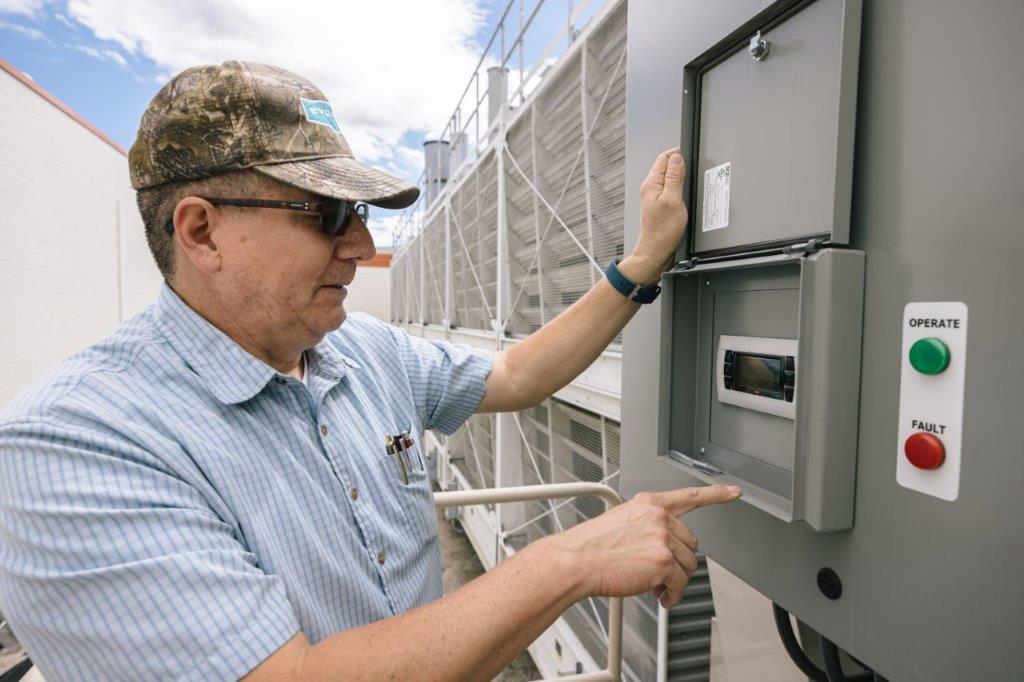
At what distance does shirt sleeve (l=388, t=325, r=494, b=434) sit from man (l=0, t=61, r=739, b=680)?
0.44ft

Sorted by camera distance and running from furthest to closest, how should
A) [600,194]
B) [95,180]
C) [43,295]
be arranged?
A: [95,180] → [43,295] → [600,194]

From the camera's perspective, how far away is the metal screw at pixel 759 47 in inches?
35.0

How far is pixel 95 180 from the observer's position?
7.23 meters

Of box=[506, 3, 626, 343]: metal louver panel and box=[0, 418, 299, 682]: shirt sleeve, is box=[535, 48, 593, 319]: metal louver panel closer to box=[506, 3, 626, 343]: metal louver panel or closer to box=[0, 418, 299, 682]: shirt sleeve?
box=[506, 3, 626, 343]: metal louver panel

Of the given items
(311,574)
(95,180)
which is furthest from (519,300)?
(95,180)

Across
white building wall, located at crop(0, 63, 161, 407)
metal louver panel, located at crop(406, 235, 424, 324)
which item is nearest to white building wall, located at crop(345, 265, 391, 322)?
metal louver panel, located at crop(406, 235, 424, 324)

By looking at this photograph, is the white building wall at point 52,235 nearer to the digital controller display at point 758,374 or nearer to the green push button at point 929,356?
the digital controller display at point 758,374

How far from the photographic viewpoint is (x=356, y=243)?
1.09 m

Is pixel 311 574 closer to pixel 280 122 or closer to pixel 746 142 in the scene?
pixel 280 122

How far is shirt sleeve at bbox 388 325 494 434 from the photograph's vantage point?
1428 mm

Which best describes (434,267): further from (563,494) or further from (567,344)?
(567,344)

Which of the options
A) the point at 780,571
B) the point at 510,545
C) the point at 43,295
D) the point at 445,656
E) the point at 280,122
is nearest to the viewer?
the point at 445,656

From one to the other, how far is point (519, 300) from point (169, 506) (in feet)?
8.61

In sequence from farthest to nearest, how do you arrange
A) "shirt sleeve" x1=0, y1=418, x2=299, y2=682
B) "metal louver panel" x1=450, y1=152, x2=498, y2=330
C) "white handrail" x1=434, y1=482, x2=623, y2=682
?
"metal louver panel" x1=450, y1=152, x2=498, y2=330, "white handrail" x1=434, y1=482, x2=623, y2=682, "shirt sleeve" x1=0, y1=418, x2=299, y2=682
